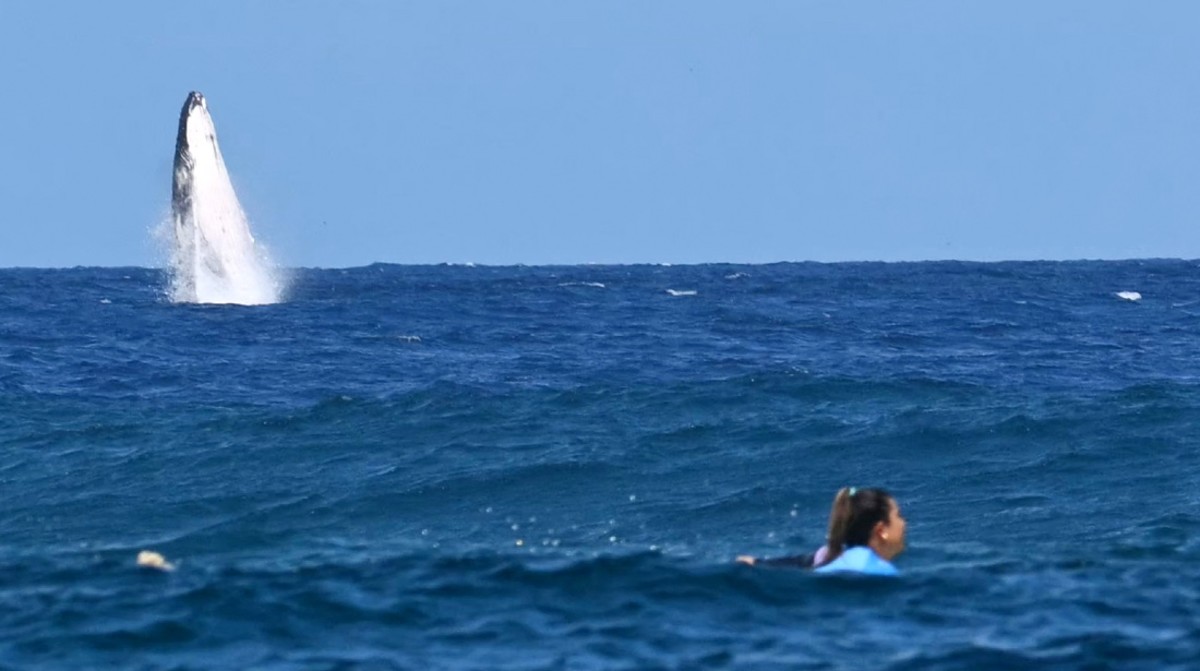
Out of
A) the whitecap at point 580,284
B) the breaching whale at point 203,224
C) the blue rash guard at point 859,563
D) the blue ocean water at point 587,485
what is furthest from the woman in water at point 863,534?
the whitecap at point 580,284

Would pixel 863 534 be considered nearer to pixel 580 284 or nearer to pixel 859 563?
pixel 859 563

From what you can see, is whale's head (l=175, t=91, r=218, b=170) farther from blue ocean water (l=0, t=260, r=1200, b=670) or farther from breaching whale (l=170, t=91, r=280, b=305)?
blue ocean water (l=0, t=260, r=1200, b=670)

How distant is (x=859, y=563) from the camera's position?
1152 centimetres

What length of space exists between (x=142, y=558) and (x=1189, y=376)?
21204mm

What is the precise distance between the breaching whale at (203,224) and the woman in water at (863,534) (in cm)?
4143

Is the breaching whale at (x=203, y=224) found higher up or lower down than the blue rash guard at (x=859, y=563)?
higher up

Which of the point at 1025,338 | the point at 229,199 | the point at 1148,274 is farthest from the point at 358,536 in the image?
the point at 1148,274

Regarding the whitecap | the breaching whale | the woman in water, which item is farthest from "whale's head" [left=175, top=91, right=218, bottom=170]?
the woman in water

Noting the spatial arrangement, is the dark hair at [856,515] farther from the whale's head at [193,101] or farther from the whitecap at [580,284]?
the whitecap at [580,284]

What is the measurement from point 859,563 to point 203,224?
1723 inches

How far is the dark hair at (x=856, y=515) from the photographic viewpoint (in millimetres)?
11164

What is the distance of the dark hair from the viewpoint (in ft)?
36.6

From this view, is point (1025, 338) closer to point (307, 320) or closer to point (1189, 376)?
point (1189, 376)

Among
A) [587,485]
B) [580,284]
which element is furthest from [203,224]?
[587,485]
